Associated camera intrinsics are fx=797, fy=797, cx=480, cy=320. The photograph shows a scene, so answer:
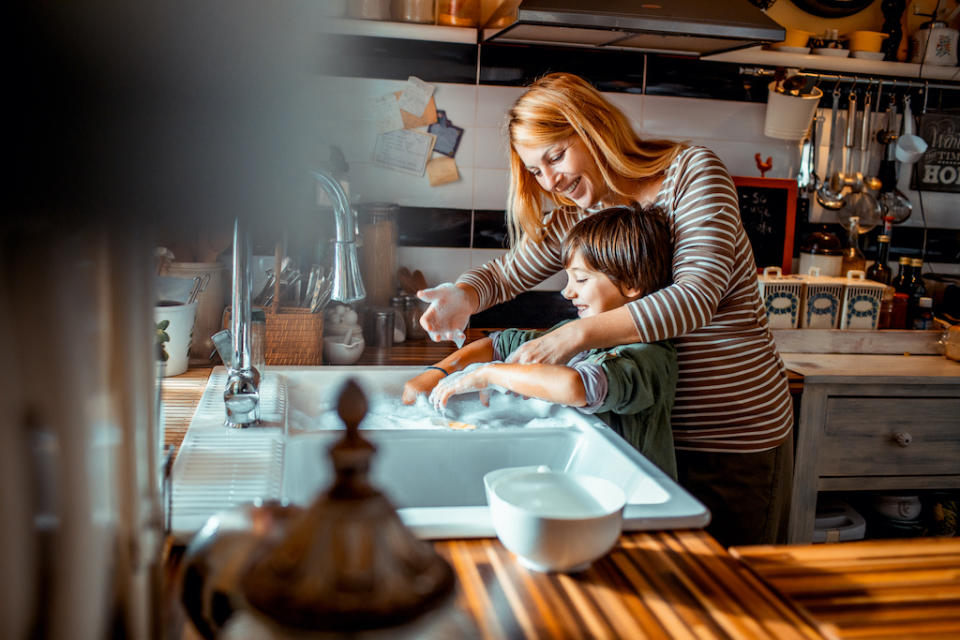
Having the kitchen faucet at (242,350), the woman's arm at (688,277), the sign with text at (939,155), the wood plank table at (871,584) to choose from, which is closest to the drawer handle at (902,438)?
the sign with text at (939,155)

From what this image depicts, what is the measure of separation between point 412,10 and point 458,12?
0.46 ft

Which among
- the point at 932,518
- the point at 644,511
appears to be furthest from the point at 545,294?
the point at 644,511

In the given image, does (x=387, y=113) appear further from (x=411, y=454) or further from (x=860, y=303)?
(x=860, y=303)

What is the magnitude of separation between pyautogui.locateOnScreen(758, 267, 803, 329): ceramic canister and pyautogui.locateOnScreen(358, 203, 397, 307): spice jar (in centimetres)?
117

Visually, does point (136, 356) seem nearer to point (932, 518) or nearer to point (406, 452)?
point (406, 452)

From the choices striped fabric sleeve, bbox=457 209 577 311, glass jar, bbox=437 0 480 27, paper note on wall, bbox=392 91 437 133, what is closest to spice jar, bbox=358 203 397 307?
paper note on wall, bbox=392 91 437 133

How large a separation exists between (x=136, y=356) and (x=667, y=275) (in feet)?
4.02

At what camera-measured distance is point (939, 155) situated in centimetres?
279

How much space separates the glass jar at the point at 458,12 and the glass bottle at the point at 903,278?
1625 millimetres

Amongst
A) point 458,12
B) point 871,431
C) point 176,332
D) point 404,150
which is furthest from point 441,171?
point 871,431

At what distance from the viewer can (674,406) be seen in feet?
4.91

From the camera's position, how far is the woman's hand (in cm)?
130

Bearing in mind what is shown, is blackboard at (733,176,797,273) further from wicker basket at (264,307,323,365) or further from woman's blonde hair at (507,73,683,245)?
wicker basket at (264,307,323,365)

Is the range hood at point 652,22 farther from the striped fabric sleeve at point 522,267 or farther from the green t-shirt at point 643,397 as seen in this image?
the green t-shirt at point 643,397
